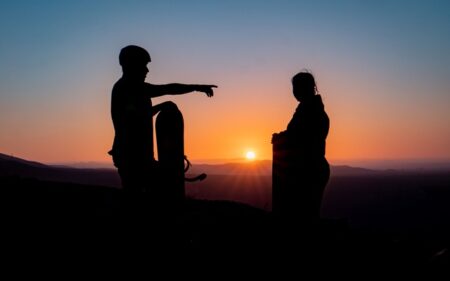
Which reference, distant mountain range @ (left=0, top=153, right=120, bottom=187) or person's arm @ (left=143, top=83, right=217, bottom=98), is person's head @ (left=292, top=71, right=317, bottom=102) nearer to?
person's arm @ (left=143, top=83, right=217, bottom=98)

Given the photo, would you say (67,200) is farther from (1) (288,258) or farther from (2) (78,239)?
(1) (288,258)

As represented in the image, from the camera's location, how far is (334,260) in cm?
594

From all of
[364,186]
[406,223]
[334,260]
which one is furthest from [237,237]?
[364,186]

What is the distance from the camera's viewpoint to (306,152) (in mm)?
6652

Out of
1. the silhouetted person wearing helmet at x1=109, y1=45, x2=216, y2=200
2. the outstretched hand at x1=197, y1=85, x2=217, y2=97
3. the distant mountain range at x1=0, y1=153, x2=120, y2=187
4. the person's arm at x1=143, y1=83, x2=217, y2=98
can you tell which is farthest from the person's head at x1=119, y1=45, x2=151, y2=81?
the distant mountain range at x1=0, y1=153, x2=120, y2=187

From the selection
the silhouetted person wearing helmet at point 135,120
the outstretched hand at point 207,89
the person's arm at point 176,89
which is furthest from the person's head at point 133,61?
the outstretched hand at point 207,89

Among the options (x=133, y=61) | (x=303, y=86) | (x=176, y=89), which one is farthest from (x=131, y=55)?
(x=303, y=86)

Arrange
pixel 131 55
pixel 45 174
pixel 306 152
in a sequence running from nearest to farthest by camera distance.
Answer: pixel 131 55, pixel 306 152, pixel 45 174

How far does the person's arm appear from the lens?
6248 mm

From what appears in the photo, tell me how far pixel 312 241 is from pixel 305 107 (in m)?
1.92

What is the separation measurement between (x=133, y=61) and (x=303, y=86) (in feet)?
8.12

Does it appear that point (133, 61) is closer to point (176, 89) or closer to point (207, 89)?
point (176, 89)

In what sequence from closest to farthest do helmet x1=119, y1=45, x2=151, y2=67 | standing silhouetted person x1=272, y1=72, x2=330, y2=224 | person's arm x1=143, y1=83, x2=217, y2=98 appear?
helmet x1=119, y1=45, x2=151, y2=67 → person's arm x1=143, y1=83, x2=217, y2=98 → standing silhouetted person x1=272, y1=72, x2=330, y2=224

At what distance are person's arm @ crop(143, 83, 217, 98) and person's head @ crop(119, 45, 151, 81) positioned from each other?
0.23 metres
